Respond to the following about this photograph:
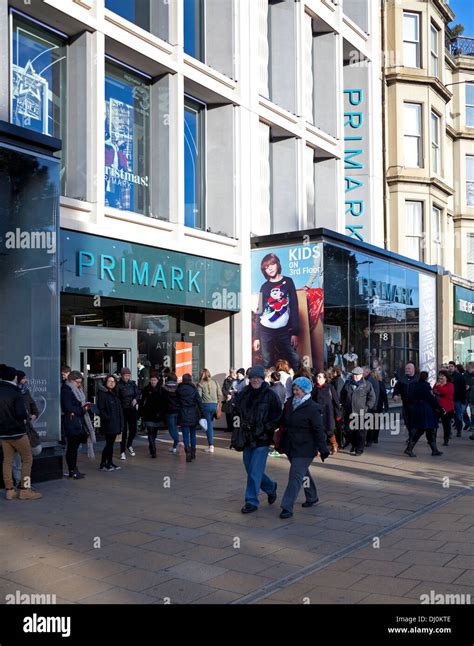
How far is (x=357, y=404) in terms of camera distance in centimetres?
1366

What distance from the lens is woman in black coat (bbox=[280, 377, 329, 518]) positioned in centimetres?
807

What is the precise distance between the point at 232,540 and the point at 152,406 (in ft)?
19.9

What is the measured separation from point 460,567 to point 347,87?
22.0 metres

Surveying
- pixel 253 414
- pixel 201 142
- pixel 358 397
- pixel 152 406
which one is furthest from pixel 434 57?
pixel 253 414

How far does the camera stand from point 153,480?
10609 mm

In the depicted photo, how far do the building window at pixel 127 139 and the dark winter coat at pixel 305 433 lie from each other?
27.1 feet

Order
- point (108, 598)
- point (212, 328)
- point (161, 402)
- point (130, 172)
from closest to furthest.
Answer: point (108, 598), point (161, 402), point (130, 172), point (212, 328)

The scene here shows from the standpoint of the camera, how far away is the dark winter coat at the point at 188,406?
40.8 feet

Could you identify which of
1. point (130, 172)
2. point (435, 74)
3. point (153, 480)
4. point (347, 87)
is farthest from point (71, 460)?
point (435, 74)

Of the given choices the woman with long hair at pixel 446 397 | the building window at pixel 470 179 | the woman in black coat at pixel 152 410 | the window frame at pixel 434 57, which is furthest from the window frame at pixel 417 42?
the woman in black coat at pixel 152 410

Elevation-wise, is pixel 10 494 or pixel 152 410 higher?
pixel 152 410

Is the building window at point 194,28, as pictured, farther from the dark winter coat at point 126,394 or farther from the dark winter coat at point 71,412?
the dark winter coat at point 71,412

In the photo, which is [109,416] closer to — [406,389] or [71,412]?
[71,412]
